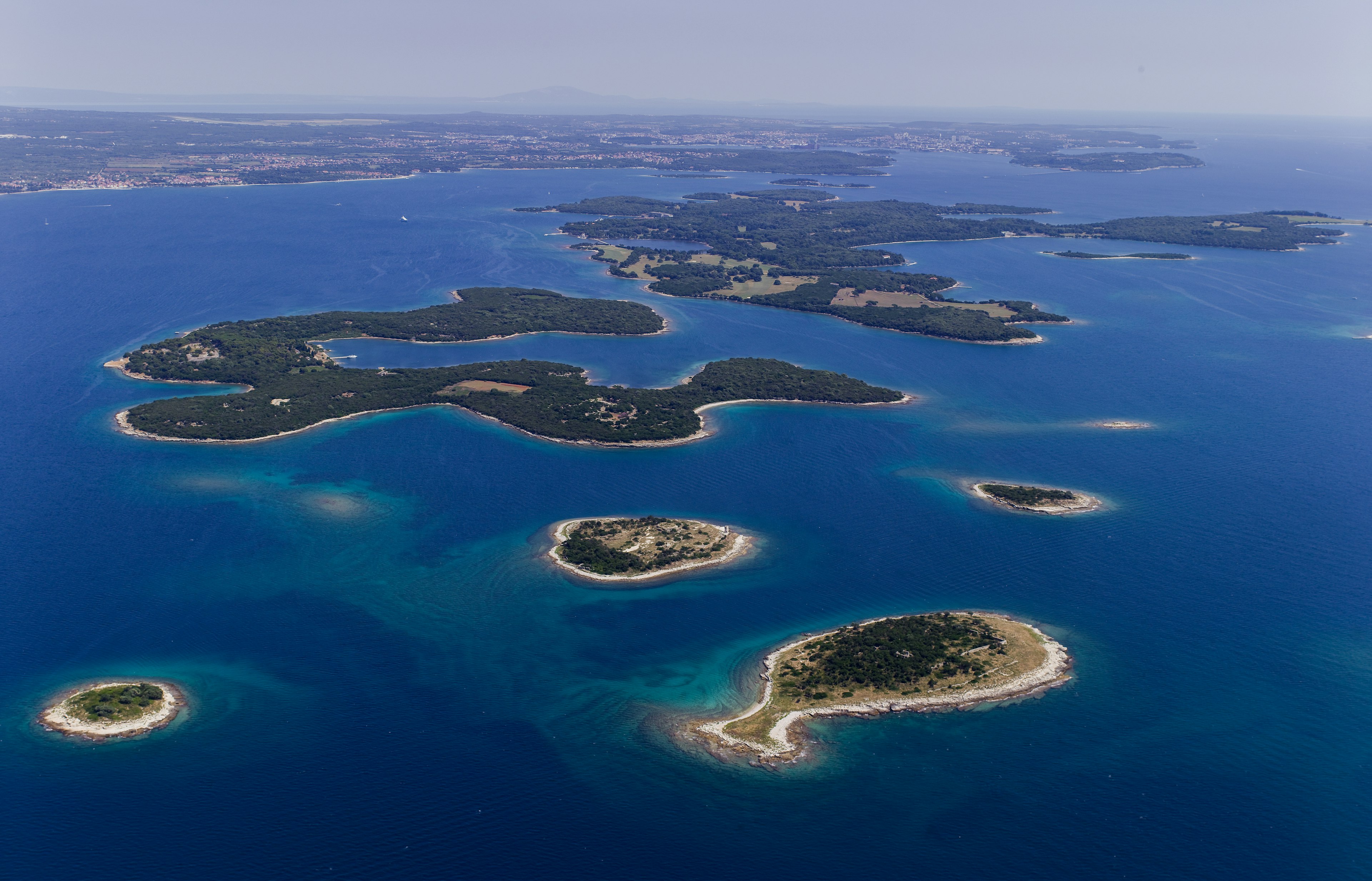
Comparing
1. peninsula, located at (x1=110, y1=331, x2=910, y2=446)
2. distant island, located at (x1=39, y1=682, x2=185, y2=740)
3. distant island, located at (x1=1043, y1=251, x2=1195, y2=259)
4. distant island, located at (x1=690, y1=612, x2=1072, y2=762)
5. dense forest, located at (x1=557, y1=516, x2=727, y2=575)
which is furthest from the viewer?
distant island, located at (x1=1043, y1=251, x2=1195, y2=259)

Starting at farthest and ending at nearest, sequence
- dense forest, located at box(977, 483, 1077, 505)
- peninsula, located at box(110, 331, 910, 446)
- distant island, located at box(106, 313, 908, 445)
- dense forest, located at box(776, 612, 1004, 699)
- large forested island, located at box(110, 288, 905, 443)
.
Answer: large forested island, located at box(110, 288, 905, 443) < distant island, located at box(106, 313, 908, 445) < peninsula, located at box(110, 331, 910, 446) < dense forest, located at box(977, 483, 1077, 505) < dense forest, located at box(776, 612, 1004, 699)

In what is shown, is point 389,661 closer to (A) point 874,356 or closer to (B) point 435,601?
(B) point 435,601

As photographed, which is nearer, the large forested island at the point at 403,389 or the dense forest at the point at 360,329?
the large forested island at the point at 403,389

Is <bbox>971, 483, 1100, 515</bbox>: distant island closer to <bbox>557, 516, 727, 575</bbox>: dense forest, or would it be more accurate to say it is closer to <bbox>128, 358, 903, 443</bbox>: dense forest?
<bbox>557, 516, 727, 575</bbox>: dense forest

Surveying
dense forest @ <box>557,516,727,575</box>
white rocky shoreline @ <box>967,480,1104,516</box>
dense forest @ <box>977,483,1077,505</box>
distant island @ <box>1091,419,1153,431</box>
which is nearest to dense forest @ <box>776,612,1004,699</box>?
dense forest @ <box>557,516,727,575</box>

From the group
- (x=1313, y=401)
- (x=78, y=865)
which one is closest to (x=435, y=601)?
(x=78, y=865)

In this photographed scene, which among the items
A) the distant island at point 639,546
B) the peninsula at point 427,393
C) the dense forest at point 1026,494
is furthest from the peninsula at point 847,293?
the distant island at point 639,546

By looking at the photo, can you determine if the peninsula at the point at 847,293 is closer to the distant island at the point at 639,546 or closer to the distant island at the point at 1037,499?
the distant island at the point at 1037,499
